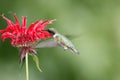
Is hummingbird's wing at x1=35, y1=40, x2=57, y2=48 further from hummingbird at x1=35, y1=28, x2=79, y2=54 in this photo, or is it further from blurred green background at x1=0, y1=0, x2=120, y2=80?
blurred green background at x1=0, y1=0, x2=120, y2=80

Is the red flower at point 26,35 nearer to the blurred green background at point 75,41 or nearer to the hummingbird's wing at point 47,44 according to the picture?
the hummingbird's wing at point 47,44

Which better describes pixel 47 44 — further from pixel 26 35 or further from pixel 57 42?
pixel 26 35

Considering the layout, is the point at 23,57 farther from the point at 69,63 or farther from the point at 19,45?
the point at 69,63

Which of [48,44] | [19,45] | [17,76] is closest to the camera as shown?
[48,44]

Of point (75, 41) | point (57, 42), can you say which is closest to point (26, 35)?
point (57, 42)

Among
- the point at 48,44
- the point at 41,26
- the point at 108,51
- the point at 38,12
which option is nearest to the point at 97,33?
the point at 108,51

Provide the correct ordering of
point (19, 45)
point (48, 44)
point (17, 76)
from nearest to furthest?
point (48, 44) < point (19, 45) < point (17, 76)

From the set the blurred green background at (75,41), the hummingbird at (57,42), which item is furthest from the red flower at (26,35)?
the blurred green background at (75,41)
